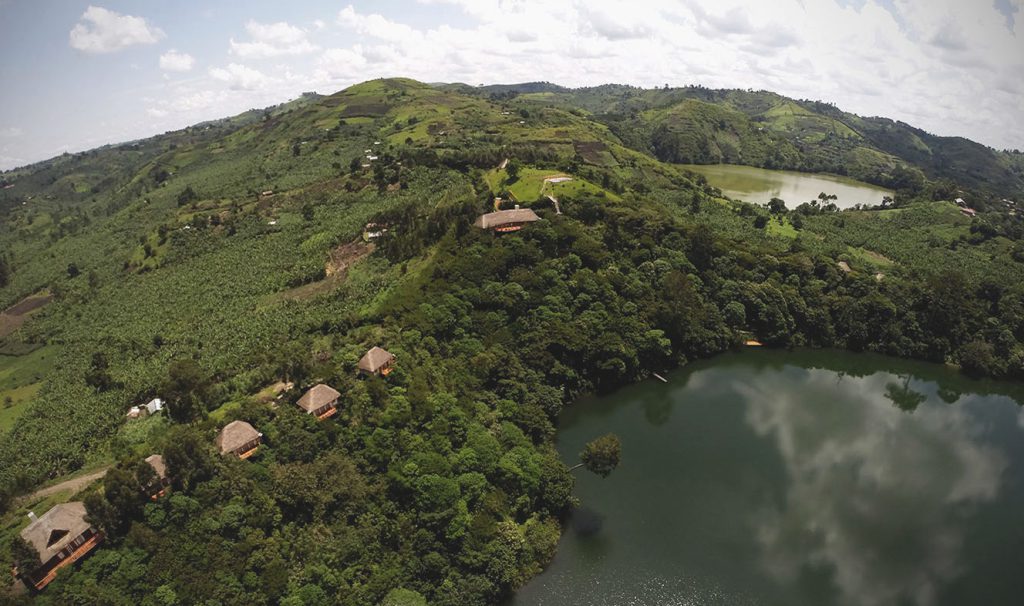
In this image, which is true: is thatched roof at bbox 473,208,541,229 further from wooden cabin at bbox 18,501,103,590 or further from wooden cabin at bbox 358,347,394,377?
wooden cabin at bbox 18,501,103,590

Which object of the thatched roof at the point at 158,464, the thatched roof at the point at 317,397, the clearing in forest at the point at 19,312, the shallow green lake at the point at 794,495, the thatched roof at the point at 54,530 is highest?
the thatched roof at the point at 317,397

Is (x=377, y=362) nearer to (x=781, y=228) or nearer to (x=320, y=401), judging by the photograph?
(x=320, y=401)

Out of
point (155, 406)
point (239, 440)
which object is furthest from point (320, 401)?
point (155, 406)

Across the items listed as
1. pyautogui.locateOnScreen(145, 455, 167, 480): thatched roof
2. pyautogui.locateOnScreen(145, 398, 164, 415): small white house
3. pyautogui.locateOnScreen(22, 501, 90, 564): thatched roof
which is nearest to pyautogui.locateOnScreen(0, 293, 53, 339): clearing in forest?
pyautogui.locateOnScreen(145, 398, 164, 415): small white house

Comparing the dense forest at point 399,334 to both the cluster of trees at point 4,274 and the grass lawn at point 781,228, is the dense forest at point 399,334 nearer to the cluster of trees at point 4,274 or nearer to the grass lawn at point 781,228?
the grass lawn at point 781,228

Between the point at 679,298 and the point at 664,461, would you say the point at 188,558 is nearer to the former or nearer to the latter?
the point at 664,461

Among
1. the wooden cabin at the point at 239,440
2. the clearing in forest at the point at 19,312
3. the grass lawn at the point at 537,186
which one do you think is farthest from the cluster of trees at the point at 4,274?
the wooden cabin at the point at 239,440
